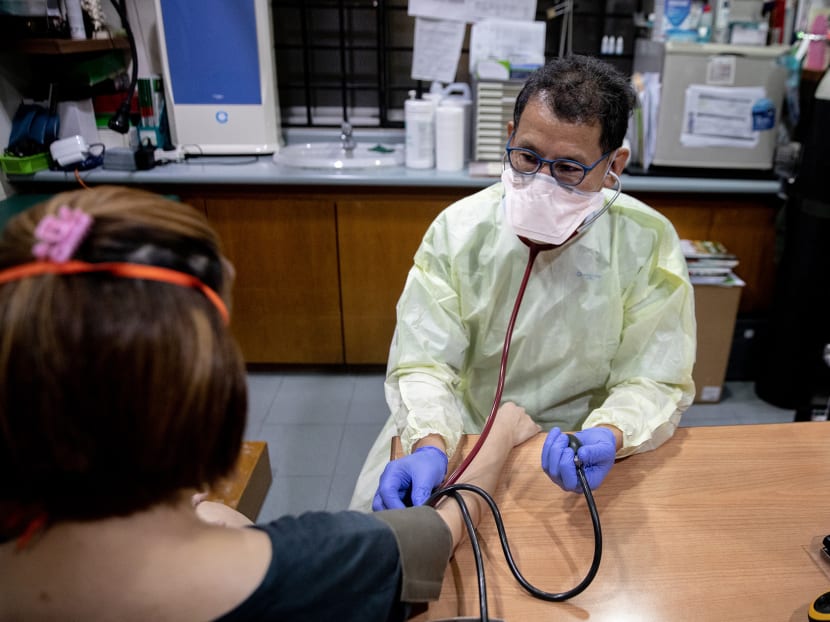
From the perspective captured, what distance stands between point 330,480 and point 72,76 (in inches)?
69.3

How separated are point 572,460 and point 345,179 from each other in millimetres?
1568

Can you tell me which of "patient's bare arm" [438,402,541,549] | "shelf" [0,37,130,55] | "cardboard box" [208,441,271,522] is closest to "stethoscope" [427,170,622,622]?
"patient's bare arm" [438,402,541,549]

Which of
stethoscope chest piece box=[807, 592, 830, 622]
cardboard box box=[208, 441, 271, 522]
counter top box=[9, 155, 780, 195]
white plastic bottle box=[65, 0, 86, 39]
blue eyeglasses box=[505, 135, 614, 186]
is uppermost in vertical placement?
white plastic bottle box=[65, 0, 86, 39]

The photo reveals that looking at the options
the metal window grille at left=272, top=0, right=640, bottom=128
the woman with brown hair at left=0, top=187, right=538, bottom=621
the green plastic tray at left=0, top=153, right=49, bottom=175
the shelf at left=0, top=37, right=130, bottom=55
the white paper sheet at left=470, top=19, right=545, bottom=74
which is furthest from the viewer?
the metal window grille at left=272, top=0, right=640, bottom=128

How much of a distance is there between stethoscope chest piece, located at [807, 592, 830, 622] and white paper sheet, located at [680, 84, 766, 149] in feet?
6.08

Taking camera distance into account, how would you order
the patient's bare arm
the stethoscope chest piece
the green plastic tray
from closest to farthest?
the stethoscope chest piece → the patient's bare arm → the green plastic tray

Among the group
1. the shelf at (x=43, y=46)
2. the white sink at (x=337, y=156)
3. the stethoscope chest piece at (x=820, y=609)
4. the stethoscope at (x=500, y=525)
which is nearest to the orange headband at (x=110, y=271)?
the stethoscope at (x=500, y=525)

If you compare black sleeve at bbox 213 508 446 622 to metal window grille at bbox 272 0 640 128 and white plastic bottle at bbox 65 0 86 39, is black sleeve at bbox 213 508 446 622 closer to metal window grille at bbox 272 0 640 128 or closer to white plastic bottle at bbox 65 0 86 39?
white plastic bottle at bbox 65 0 86 39

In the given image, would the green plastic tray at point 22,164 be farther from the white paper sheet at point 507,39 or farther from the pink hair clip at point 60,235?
the pink hair clip at point 60,235

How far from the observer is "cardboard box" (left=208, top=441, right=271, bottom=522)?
1698 mm

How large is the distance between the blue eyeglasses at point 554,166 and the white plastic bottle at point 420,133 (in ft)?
3.87

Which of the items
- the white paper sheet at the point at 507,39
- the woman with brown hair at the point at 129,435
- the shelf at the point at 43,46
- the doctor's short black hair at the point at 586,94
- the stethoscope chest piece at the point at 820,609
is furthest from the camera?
the white paper sheet at the point at 507,39

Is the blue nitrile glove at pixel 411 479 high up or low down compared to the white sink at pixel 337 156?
down

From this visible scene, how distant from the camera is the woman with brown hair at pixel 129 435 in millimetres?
448
